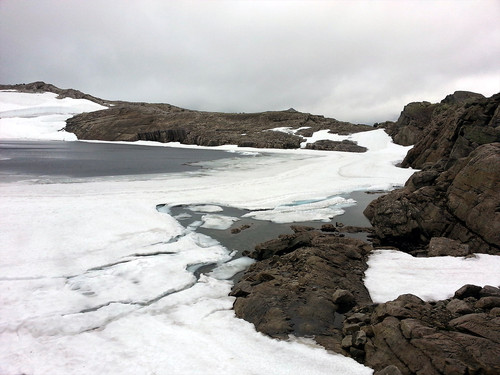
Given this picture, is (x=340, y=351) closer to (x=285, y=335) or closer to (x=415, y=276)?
(x=285, y=335)

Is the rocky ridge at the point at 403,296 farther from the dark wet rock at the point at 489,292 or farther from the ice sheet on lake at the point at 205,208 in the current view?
the ice sheet on lake at the point at 205,208

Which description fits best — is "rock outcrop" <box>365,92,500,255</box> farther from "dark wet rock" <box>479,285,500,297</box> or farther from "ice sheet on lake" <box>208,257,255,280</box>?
"ice sheet on lake" <box>208,257,255,280</box>

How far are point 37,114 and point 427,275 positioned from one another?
119m

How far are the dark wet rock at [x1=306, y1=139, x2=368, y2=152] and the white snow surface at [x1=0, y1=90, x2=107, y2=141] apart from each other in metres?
65.1

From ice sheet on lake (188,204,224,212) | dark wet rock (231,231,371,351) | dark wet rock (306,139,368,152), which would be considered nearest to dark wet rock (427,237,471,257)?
dark wet rock (231,231,371,351)

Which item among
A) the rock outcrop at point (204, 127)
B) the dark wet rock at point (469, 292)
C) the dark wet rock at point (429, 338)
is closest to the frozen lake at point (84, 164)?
the dark wet rock at point (429, 338)

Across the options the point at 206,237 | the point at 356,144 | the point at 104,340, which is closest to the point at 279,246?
the point at 206,237

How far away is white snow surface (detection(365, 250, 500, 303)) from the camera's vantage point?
7016 millimetres

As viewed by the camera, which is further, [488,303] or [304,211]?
[304,211]

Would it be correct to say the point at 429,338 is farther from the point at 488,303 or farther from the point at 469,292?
the point at 469,292

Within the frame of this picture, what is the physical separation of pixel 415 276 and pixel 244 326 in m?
4.49

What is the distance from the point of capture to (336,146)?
5819 centimetres

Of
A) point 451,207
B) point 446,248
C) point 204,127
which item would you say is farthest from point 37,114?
point 446,248

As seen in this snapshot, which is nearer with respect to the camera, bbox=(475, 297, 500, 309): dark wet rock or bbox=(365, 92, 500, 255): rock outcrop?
bbox=(475, 297, 500, 309): dark wet rock
